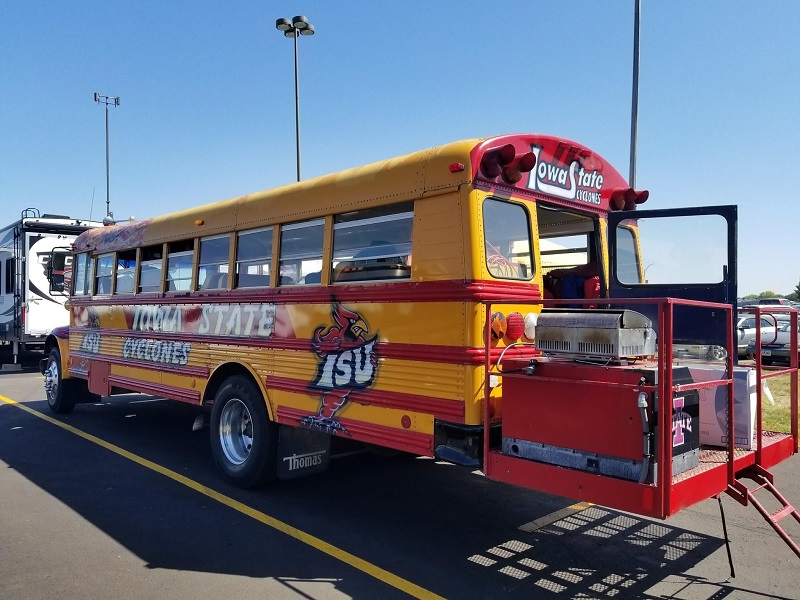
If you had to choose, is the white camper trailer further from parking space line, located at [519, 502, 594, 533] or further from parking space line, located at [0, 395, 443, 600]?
parking space line, located at [519, 502, 594, 533]

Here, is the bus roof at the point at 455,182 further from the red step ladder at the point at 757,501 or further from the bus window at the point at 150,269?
the red step ladder at the point at 757,501

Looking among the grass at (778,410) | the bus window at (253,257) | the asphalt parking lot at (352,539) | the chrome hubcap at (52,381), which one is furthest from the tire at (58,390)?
the grass at (778,410)

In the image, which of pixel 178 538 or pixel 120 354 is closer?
pixel 178 538

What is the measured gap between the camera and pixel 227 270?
20.4ft

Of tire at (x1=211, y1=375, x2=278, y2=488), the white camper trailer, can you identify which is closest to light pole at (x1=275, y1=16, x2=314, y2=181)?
the white camper trailer

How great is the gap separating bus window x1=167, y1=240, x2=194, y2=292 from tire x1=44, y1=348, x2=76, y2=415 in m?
3.57

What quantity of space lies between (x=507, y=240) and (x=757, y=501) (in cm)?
220

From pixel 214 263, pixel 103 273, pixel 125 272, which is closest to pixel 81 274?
pixel 103 273

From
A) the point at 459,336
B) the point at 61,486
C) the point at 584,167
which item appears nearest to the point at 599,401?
the point at 459,336

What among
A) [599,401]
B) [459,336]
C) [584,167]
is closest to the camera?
[599,401]

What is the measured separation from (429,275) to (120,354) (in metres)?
5.33

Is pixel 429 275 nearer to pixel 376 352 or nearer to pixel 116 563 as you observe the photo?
pixel 376 352

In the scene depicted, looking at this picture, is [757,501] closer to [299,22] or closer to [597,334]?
[597,334]

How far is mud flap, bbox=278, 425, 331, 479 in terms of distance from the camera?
5586 mm
